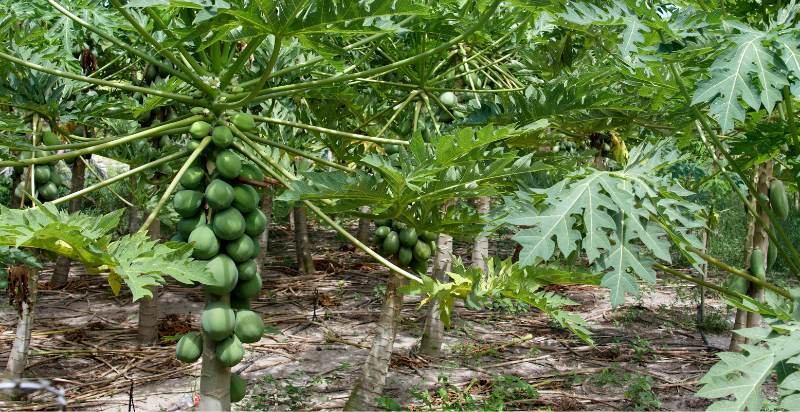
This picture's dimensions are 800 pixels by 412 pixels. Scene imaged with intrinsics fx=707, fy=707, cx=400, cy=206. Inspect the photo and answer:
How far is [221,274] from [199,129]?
434 millimetres

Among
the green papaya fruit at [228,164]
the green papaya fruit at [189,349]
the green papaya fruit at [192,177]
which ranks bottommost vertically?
the green papaya fruit at [189,349]

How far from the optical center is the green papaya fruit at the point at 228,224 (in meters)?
2.05

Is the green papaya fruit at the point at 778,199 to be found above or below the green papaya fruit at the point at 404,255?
above

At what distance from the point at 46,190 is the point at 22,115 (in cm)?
35

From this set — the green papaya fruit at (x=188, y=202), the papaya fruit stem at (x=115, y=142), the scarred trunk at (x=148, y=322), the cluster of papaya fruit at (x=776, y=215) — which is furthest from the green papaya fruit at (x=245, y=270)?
the scarred trunk at (x=148, y=322)

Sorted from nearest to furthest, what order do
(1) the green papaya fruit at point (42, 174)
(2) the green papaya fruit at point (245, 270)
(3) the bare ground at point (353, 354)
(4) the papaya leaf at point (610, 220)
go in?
(4) the papaya leaf at point (610, 220) < (2) the green papaya fruit at point (245, 270) < (1) the green papaya fruit at point (42, 174) < (3) the bare ground at point (353, 354)

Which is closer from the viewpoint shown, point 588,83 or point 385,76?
point 588,83

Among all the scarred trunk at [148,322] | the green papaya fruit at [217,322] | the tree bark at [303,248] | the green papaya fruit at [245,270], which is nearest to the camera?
the green papaya fruit at [217,322]

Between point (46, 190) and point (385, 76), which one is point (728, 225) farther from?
point (46, 190)

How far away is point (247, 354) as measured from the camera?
15.4 feet

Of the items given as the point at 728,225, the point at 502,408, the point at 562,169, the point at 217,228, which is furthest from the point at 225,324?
the point at 728,225

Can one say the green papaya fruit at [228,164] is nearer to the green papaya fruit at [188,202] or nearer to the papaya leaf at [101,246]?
the green papaya fruit at [188,202]

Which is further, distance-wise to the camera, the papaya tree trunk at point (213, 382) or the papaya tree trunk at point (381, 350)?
the papaya tree trunk at point (381, 350)

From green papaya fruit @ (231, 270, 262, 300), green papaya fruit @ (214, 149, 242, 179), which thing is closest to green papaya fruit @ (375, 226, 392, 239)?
green papaya fruit @ (231, 270, 262, 300)
